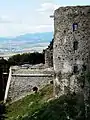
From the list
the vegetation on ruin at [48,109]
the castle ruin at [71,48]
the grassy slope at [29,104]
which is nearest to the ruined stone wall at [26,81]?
the grassy slope at [29,104]

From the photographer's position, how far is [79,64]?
40.2 m

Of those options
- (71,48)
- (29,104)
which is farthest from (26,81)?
(71,48)

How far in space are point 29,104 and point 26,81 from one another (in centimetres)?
657

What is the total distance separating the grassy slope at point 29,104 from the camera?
141 feet

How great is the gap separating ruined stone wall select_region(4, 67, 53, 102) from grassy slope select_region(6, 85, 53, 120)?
6.15 ft

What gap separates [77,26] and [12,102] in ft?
49.5

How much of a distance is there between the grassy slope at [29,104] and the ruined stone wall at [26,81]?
1873 mm

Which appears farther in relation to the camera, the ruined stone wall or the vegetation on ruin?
the ruined stone wall

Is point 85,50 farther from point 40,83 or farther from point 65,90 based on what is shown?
point 40,83

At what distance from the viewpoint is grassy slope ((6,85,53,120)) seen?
4306 cm

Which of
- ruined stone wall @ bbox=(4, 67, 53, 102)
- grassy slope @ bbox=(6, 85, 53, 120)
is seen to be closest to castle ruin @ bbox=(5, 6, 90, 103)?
grassy slope @ bbox=(6, 85, 53, 120)

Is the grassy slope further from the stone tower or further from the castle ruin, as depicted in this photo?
the stone tower

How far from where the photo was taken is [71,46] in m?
40.5

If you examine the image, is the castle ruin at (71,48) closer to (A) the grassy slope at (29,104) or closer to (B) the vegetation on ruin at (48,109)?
(B) the vegetation on ruin at (48,109)
